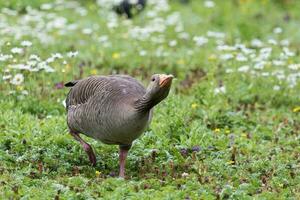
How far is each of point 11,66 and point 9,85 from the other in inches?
11.2

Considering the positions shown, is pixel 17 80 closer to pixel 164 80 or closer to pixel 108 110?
pixel 108 110

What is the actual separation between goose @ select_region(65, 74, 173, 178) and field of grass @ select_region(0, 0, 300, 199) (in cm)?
37

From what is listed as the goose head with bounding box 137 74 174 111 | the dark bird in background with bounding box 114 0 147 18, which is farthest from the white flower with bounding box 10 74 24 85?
the dark bird in background with bounding box 114 0 147 18

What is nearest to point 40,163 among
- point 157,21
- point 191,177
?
point 191,177

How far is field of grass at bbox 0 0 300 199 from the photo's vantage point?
6.55 meters

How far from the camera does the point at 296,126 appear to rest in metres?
9.08

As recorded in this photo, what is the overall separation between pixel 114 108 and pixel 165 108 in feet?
7.92

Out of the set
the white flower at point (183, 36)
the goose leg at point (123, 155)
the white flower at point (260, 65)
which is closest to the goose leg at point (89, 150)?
the goose leg at point (123, 155)

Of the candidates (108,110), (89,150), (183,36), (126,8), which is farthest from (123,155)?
(126,8)

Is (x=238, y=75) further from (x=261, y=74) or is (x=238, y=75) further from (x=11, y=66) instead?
(x=11, y=66)

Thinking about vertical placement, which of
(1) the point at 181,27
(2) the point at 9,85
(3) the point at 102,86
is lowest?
(1) the point at 181,27

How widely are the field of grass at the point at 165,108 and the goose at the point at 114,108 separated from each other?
371 mm

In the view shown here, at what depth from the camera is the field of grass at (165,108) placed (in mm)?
6555

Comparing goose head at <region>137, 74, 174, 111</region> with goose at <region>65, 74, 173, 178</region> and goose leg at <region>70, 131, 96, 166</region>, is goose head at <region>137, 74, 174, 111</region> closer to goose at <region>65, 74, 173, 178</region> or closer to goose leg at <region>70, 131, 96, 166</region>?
goose at <region>65, 74, 173, 178</region>
